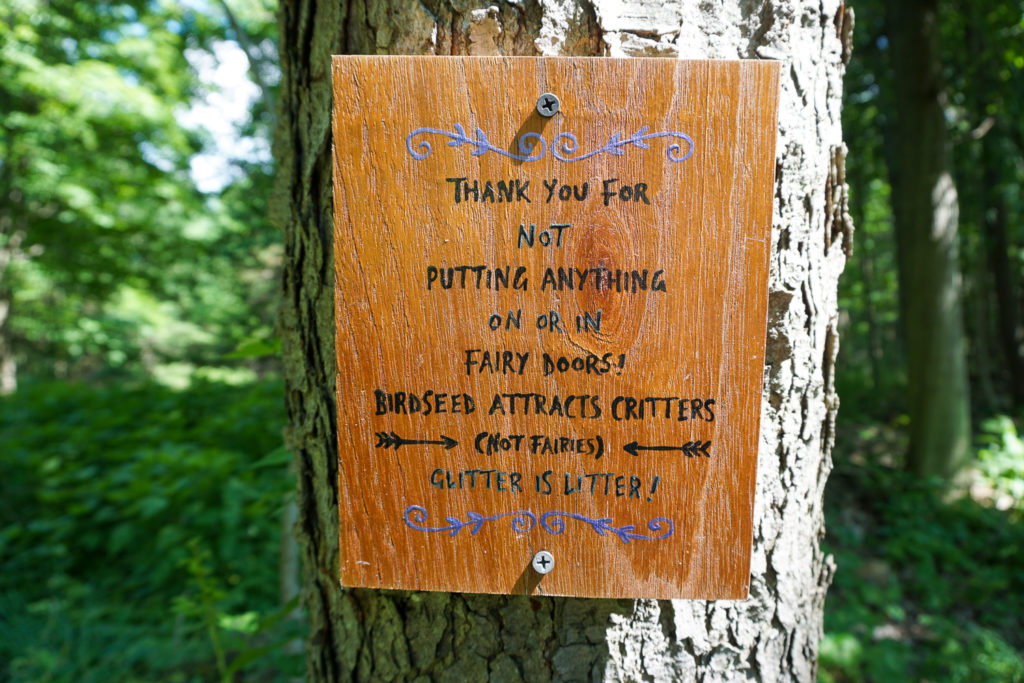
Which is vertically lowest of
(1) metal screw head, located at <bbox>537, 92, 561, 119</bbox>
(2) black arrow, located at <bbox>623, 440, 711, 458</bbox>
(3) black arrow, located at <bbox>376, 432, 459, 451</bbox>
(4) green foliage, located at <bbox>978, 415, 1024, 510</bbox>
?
(4) green foliage, located at <bbox>978, 415, 1024, 510</bbox>

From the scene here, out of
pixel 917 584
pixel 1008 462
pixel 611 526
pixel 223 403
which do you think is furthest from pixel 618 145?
pixel 223 403

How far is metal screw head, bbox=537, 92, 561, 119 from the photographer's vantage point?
2.54 feet

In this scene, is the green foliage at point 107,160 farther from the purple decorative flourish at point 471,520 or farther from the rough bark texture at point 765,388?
the purple decorative flourish at point 471,520

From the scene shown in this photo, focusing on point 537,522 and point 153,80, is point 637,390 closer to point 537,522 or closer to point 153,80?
point 537,522

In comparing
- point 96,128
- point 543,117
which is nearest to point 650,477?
point 543,117

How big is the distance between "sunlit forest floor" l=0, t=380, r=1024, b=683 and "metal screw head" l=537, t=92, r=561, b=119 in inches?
65.0

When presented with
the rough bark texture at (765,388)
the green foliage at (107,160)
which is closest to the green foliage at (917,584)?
the rough bark texture at (765,388)

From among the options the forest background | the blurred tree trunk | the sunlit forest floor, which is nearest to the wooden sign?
the forest background

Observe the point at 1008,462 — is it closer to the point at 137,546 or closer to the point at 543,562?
the point at 543,562

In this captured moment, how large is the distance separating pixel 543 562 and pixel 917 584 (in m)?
3.47

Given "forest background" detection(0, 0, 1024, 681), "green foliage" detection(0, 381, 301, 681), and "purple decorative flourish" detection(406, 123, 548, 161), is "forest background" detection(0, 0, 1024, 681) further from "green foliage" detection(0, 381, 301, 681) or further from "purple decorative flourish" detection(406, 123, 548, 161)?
"purple decorative flourish" detection(406, 123, 548, 161)

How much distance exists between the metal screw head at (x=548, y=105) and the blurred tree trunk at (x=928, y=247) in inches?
174

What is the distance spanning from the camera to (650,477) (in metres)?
0.82

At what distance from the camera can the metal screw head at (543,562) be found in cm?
82
